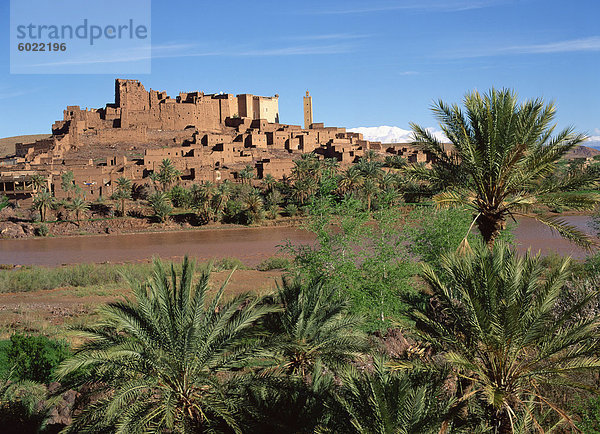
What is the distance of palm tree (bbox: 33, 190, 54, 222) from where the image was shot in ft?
142

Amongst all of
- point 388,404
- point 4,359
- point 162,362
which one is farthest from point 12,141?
point 388,404

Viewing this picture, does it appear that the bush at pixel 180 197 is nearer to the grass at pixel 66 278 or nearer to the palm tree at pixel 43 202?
the palm tree at pixel 43 202

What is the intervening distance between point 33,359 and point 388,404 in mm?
8886

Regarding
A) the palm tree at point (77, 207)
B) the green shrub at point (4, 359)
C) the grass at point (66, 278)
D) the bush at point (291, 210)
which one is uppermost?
the palm tree at point (77, 207)

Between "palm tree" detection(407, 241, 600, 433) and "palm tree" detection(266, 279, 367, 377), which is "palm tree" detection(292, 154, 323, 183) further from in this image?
Answer: "palm tree" detection(407, 241, 600, 433)

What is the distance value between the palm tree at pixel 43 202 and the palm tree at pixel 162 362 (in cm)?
3919

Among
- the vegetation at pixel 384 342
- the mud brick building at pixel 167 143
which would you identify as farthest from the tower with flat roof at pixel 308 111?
the vegetation at pixel 384 342

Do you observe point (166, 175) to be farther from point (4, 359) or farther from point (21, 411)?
point (21, 411)

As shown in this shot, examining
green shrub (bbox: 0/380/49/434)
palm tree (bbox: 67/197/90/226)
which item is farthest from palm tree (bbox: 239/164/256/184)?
green shrub (bbox: 0/380/49/434)

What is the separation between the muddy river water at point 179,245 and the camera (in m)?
32.1

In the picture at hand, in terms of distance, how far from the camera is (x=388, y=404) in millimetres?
5703

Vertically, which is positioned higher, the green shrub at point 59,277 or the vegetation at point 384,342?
the vegetation at point 384,342

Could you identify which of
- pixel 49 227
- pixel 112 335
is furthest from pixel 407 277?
pixel 49 227

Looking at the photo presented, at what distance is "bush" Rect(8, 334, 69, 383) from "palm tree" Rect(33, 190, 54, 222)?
3384cm
